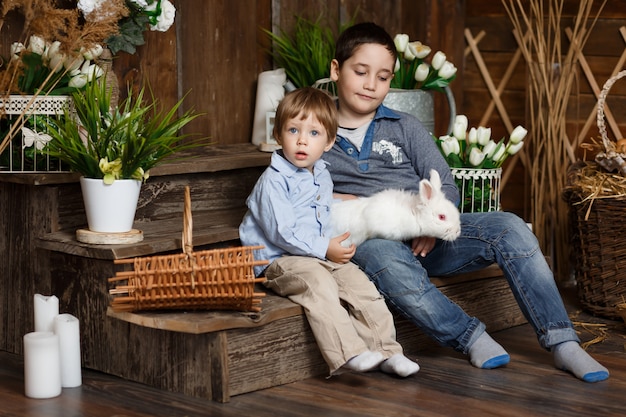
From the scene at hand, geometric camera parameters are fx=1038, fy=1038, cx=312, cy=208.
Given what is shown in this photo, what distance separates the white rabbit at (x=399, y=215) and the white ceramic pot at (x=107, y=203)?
0.54 meters

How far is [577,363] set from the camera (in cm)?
260

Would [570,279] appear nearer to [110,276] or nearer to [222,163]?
[222,163]


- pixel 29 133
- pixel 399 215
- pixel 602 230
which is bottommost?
pixel 602 230

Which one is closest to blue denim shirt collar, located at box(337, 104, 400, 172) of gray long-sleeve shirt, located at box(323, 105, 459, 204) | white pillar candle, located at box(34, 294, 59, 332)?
gray long-sleeve shirt, located at box(323, 105, 459, 204)

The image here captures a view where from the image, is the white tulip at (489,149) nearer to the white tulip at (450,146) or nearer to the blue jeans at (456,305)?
the white tulip at (450,146)

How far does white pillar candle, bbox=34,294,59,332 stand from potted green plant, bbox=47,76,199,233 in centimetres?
21

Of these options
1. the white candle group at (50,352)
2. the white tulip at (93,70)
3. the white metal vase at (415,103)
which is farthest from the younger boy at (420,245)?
the white candle group at (50,352)

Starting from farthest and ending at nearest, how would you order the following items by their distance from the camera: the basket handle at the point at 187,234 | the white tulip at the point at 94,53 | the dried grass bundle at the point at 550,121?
1. the dried grass bundle at the point at 550,121
2. the white tulip at the point at 94,53
3. the basket handle at the point at 187,234

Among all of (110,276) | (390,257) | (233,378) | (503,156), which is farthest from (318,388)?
(503,156)

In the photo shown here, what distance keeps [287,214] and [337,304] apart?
262 mm

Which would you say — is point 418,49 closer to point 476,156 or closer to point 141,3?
point 476,156

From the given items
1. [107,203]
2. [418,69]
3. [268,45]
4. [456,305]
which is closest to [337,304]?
[456,305]

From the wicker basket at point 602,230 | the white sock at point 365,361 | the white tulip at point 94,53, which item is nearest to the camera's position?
the white sock at point 365,361

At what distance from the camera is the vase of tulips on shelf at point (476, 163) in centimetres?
325
